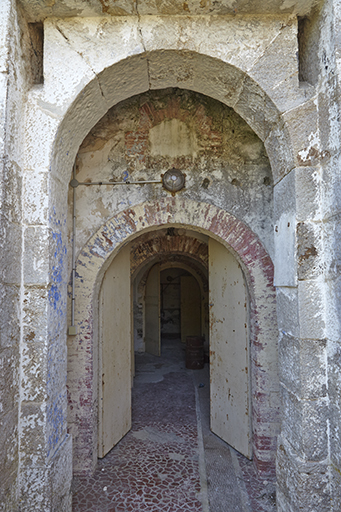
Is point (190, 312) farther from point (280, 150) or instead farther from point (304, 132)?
point (304, 132)

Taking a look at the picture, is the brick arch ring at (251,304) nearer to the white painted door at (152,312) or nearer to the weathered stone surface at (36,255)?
the weathered stone surface at (36,255)

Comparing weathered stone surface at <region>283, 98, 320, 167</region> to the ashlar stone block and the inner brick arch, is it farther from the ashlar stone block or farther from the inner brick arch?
the ashlar stone block

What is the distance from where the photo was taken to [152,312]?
28.9ft

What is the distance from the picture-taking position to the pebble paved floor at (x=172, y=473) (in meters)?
2.88

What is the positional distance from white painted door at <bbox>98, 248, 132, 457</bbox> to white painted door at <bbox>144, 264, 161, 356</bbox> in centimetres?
437

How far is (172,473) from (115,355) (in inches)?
54.1

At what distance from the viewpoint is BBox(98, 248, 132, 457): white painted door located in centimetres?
358

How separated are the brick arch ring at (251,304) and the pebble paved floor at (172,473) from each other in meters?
0.24

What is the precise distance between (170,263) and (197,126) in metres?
5.82

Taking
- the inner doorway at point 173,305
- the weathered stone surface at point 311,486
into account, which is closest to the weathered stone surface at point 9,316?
the weathered stone surface at point 311,486

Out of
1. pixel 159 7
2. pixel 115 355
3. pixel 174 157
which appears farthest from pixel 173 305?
pixel 159 7

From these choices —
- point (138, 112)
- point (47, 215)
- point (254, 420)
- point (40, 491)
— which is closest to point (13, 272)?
point (47, 215)

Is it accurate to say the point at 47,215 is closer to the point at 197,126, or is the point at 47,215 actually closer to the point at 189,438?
the point at 197,126

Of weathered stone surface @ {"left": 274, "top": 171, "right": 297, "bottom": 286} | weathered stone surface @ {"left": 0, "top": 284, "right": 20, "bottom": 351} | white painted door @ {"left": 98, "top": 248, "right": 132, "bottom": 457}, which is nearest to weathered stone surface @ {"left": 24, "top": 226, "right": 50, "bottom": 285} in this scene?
weathered stone surface @ {"left": 0, "top": 284, "right": 20, "bottom": 351}
